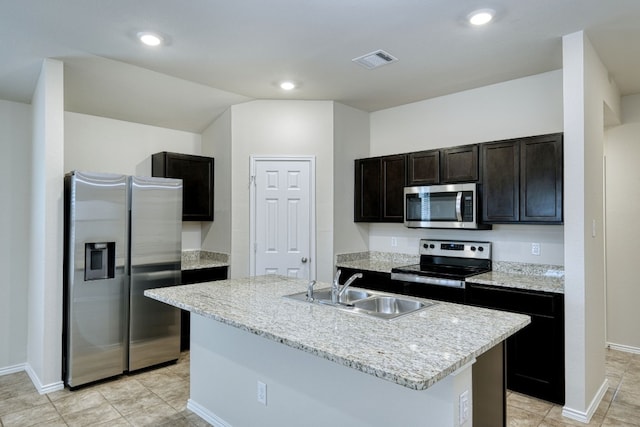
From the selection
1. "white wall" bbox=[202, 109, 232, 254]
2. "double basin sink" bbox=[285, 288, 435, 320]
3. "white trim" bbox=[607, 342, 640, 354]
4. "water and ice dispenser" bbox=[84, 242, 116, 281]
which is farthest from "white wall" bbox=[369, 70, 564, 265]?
"water and ice dispenser" bbox=[84, 242, 116, 281]

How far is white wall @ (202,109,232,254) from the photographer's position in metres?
4.41

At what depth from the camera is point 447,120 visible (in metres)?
4.24

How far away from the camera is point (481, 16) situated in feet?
8.27

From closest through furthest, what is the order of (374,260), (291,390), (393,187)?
(291,390)
(393,187)
(374,260)

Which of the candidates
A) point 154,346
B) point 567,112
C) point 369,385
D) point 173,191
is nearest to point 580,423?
point 369,385

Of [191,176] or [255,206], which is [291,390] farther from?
[191,176]

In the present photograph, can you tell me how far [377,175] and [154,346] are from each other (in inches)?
114

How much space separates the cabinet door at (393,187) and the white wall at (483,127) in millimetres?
332

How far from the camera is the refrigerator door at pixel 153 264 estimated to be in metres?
3.54

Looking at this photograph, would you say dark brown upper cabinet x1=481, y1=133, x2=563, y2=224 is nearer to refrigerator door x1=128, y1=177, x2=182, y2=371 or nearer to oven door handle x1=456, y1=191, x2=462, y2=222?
oven door handle x1=456, y1=191, x2=462, y2=222

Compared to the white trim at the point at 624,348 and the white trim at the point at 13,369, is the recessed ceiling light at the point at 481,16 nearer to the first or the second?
the white trim at the point at 624,348

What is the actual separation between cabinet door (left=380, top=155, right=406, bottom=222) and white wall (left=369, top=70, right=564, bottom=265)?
13.1 inches

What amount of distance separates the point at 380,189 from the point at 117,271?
9.11ft

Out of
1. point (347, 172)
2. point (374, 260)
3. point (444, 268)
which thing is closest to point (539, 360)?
point (444, 268)
